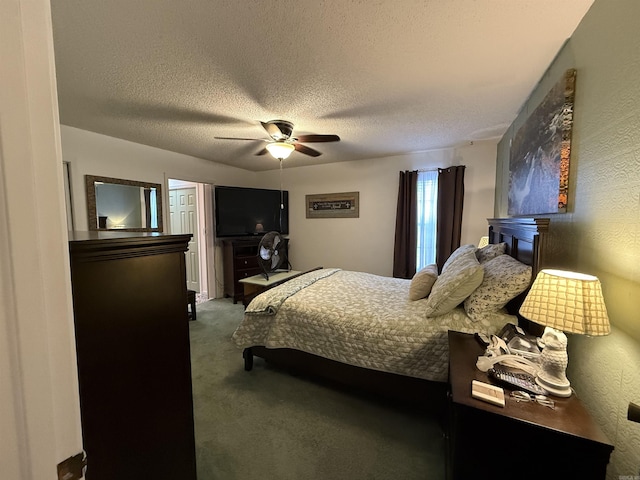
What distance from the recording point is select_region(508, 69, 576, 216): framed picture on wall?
1.42 m

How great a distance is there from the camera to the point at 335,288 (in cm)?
266

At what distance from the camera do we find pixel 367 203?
14.4 ft

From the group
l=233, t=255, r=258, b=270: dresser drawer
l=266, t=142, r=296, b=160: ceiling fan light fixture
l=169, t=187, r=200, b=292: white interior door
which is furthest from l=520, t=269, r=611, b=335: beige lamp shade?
l=169, t=187, r=200, b=292: white interior door

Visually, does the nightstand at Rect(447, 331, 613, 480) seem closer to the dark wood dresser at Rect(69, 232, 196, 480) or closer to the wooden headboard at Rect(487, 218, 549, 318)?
the wooden headboard at Rect(487, 218, 549, 318)

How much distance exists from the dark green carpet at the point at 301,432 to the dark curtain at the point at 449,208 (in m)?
2.33

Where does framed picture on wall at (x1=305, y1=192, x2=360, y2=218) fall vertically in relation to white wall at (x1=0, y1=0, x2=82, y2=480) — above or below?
above

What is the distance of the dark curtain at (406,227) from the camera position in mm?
3932

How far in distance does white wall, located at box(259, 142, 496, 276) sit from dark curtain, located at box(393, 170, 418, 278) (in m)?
0.18

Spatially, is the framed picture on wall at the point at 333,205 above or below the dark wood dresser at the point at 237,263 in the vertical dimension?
above

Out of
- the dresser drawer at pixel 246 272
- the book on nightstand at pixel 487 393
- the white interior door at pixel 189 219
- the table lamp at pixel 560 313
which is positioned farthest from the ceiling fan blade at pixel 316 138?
the white interior door at pixel 189 219

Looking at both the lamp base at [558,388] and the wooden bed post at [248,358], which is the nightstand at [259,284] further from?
the lamp base at [558,388]

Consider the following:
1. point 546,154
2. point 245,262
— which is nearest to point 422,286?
point 546,154

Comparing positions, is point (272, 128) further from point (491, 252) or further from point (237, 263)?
point (237, 263)

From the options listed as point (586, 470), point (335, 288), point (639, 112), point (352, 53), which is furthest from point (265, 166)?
point (586, 470)
